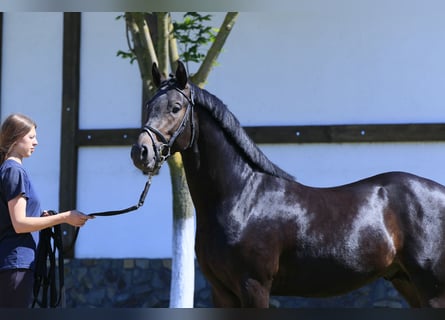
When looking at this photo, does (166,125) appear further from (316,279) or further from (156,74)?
(316,279)

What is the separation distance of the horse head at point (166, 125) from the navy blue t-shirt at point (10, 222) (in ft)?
2.10

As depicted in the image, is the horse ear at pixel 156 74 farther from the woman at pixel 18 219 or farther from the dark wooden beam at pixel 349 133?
the dark wooden beam at pixel 349 133

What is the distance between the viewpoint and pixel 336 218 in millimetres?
4168

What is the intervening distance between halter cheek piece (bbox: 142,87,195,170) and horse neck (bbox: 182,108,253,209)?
8 centimetres

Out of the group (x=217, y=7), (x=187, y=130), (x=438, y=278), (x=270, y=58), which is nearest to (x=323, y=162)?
(x=270, y=58)

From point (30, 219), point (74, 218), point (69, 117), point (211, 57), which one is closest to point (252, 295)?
point (74, 218)

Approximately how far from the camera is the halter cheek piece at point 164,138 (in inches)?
146

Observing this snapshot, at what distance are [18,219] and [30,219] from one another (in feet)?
0.15

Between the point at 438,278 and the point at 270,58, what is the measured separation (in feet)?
12.1

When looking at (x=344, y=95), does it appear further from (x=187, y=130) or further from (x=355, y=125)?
(x=187, y=130)

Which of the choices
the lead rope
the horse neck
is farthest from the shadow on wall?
the lead rope

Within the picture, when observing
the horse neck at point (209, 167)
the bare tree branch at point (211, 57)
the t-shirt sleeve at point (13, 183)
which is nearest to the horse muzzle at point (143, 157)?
the horse neck at point (209, 167)

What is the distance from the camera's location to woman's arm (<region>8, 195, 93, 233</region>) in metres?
3.01

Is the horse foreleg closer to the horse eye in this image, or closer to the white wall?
the horse eye
